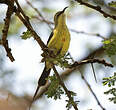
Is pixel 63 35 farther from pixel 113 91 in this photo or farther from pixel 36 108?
pixel 113 91

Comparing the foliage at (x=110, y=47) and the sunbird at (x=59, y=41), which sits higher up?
the sunbird at (x=59, y=41)

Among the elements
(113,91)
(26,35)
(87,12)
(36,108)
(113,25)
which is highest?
(87,12)

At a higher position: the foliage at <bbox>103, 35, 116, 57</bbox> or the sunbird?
the sunbird

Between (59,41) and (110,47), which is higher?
(59,41)

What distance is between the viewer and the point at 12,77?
164 inches

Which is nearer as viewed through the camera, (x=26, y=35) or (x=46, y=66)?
(x=26, y=35)

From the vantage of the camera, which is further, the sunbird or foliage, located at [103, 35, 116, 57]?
the sunbird

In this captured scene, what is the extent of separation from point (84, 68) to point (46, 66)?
1.74m

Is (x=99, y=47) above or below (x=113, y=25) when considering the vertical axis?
below

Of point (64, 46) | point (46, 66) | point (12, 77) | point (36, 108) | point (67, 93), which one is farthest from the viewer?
point (12, 77)

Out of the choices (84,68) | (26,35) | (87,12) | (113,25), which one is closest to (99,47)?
(84,68)

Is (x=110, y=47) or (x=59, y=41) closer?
(x=110, y=47)

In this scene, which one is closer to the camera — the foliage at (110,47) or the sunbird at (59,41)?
the foliage at (110,47)

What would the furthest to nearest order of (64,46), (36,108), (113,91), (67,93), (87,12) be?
(87,12) → (36,108) → (64,46) → (67,93) → (113,91)
